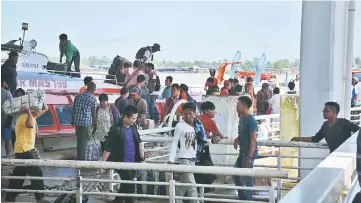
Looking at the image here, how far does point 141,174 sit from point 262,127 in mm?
5944

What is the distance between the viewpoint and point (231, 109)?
31.7ft

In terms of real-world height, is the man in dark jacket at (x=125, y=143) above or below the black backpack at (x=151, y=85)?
below

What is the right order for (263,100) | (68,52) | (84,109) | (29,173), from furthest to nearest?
(263,100)
(68,52)
(84,109)
(29,173)

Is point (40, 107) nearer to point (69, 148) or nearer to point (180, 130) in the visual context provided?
point (180, 130)

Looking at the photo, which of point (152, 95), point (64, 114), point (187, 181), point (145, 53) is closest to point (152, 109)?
point (152, 95)

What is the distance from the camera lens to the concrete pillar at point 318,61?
7430mm

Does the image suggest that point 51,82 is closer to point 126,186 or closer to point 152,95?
point 152,95

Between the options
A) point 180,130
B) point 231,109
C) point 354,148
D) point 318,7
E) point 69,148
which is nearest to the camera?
point 354,148

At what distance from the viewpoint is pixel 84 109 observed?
26.2 ft

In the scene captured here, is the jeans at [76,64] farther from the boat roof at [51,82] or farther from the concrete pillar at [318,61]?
the concrete pillar at [318,61]

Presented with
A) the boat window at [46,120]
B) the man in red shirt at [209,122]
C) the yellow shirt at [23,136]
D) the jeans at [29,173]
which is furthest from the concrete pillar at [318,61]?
the boat window at [46,120]

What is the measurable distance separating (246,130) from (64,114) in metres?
7.60

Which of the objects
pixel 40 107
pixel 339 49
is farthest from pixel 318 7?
pixel 40 107

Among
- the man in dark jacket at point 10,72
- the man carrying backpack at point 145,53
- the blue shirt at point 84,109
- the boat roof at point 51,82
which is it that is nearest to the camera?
the blue shirt at point 84,109
